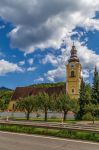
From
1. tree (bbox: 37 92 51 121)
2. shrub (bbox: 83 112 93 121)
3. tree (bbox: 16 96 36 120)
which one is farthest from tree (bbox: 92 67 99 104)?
tree (bbox: 16 96 36 120)

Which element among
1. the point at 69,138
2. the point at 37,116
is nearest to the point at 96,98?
the point at 37,116

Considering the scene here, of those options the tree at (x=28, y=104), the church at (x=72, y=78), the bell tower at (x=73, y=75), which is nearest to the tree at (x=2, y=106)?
the church at (x=72, y=78)

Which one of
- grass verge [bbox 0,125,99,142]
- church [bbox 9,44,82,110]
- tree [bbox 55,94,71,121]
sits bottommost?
grass verge [bbox 0,125,99,142]

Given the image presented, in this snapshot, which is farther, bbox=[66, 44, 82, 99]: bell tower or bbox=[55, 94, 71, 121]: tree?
bbox=[66, 44, 82, 99]: bell tower

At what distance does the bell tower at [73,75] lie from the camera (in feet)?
344

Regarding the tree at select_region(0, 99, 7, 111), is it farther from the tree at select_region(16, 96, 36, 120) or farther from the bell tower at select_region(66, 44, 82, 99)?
the tree at select_region(16, 96, 36, 120)

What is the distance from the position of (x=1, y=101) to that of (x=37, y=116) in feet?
133

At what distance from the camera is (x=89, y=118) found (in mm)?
67062

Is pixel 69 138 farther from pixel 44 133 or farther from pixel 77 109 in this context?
pixel 77 109

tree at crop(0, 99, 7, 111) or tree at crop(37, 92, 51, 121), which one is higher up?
tree at crop(0, 99, 7, 111)

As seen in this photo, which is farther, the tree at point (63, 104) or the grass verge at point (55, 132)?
the tree at point (63, 104)

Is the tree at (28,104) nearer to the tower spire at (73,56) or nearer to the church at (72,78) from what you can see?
the church at (72,78)

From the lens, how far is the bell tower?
10481cm

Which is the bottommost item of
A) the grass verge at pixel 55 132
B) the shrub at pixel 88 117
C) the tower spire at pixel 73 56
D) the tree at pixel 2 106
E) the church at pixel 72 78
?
the grass verge at pixel 55 132
